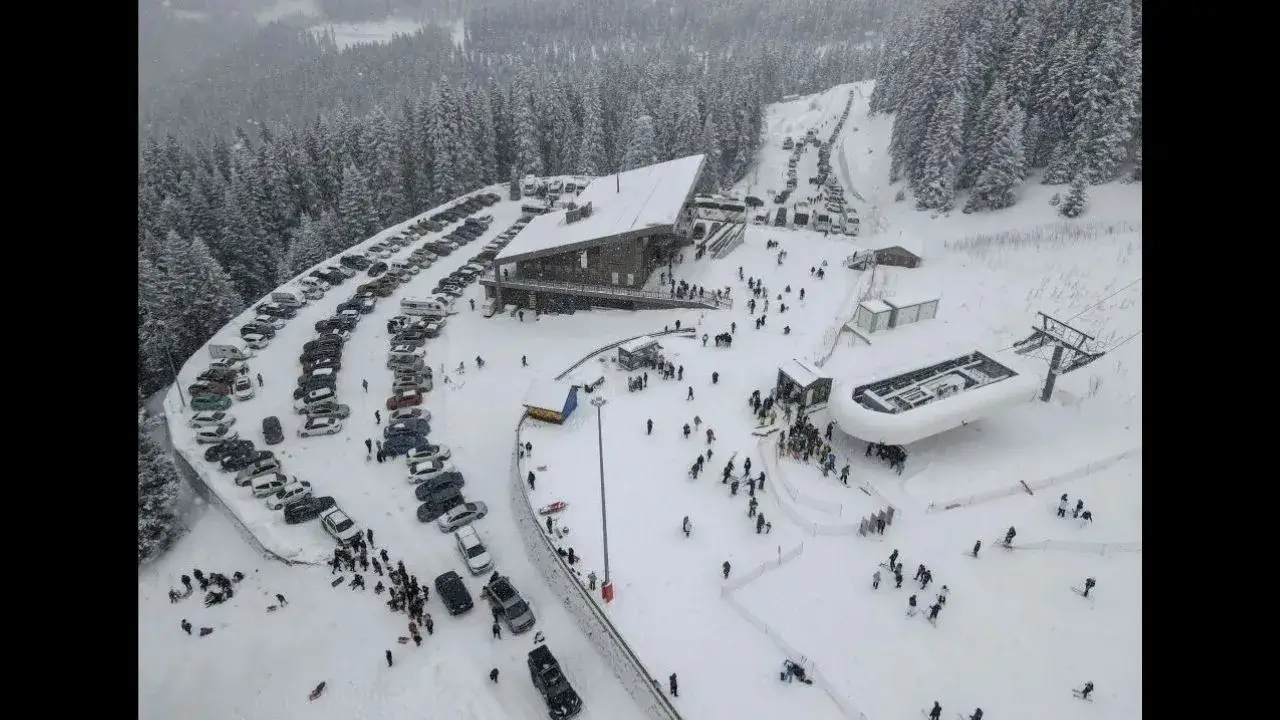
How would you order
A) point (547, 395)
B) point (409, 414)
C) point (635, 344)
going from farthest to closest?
point (635, 344)
point (409, 414)
point (547, 395)

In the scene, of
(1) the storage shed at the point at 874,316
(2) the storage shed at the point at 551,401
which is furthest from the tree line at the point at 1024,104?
(2) the storage shed at the point at 551,401

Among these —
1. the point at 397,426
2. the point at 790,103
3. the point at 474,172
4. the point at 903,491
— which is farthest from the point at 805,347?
the point at 790,103

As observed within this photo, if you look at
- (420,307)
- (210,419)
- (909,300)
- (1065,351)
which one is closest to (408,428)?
(210,419)

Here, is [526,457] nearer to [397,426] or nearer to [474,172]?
[397,426]

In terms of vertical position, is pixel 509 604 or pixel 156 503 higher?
pixel 509 604

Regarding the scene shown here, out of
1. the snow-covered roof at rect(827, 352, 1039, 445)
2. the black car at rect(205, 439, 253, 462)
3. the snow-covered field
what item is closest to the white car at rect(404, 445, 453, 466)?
the snow-covered field

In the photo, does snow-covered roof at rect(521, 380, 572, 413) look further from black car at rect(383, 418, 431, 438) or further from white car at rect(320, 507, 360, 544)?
white car at rect(320, 507, 360, 544)

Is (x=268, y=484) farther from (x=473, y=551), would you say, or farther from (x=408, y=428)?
(x=473, y=551)
